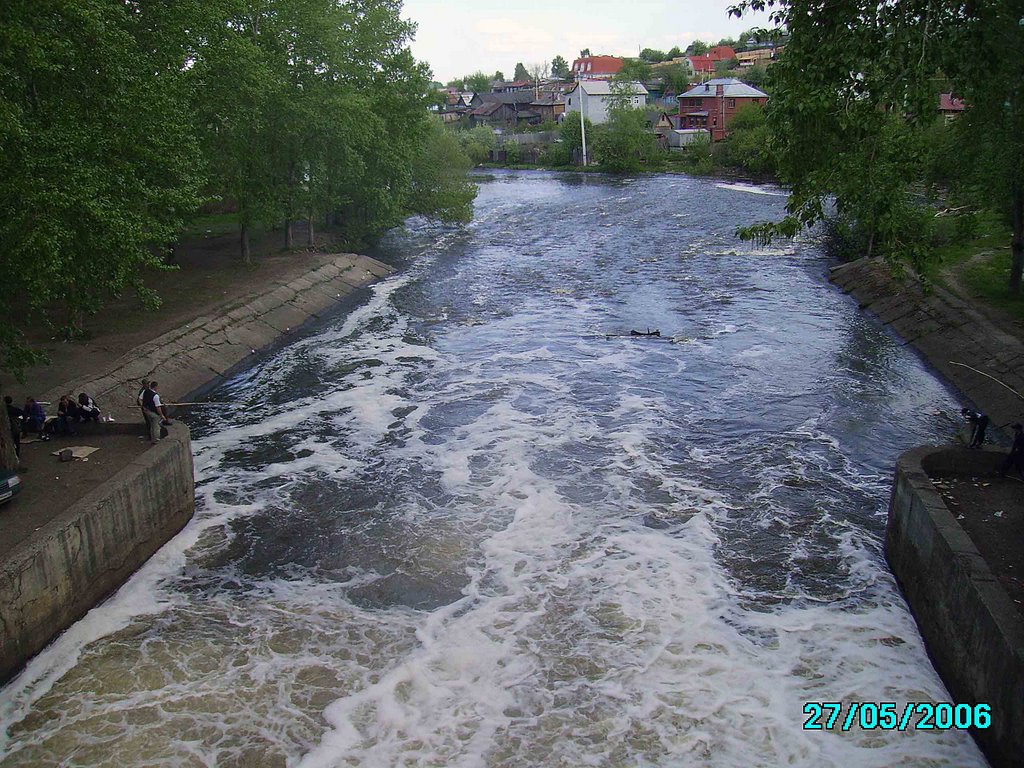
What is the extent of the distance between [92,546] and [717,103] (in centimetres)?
10948

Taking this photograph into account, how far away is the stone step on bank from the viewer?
1373cm

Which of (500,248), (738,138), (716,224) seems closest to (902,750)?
(500,248)

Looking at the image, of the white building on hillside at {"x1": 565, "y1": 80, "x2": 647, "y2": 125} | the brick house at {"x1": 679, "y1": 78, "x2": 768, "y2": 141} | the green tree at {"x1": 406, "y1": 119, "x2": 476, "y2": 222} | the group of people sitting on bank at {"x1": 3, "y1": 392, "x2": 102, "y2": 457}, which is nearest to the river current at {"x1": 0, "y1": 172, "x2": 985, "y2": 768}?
the group of people sitting on bank at {"x1": 3, "y1": 392, "x2": 102, "y2": 457}

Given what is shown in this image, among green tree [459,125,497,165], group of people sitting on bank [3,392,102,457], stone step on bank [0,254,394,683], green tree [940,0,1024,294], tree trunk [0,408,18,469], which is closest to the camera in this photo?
green tree [940,0,1024,294]

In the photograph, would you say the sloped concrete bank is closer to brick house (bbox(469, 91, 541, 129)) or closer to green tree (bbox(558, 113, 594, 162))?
green tree (bbox(558, 113, 594, 162))

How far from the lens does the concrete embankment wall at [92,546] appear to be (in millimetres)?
13602

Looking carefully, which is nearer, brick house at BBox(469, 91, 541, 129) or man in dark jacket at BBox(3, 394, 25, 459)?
Answer: man in dark jacket at BBox(3, 394, 25, 459)

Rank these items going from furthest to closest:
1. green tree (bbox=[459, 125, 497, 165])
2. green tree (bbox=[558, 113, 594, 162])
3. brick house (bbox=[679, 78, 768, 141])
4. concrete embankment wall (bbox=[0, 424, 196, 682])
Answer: green tree (bbox=[459, 125, 497, 165]) → green tree (bbox=[558, 113, 594, 162]) → brick house (bbox=[679, 78, 768, 141]) → concrete embankment wall (bbox=[0, 424, 196, 682])

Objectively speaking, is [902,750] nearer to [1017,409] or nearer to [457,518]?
[457,518]

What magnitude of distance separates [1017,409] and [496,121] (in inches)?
5615
